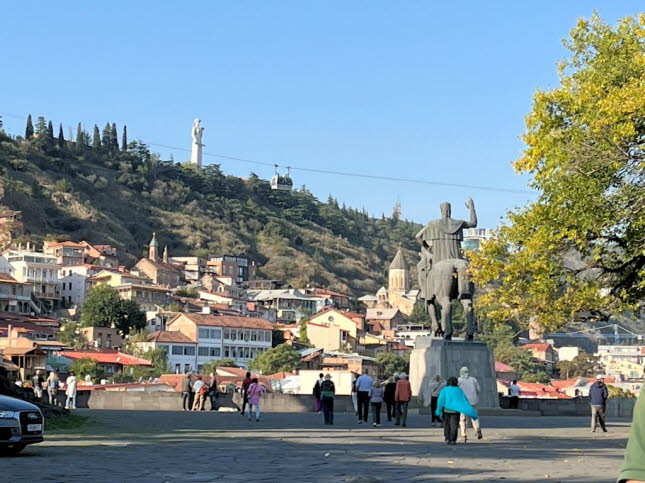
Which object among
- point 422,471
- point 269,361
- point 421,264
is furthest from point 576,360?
point 422,471

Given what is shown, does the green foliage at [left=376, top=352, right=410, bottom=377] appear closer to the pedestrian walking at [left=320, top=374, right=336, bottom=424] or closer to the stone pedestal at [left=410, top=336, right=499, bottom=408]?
the stone pedestal at [left=410, top=336, right=499, bottom=408]

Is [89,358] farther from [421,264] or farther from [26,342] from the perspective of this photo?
[421,264]

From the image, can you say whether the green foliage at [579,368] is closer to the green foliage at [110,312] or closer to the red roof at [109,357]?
the green foliage at [110,312]

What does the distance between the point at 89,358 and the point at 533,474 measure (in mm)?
88484

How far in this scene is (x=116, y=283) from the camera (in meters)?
Answer: 143

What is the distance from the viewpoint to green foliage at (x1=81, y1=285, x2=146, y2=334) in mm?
119312

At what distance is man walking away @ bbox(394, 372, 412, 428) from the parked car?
35.5ft

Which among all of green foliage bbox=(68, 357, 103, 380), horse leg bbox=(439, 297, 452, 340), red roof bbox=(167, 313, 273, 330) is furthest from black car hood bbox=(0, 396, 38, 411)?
red roof bbox=(167, 313, 273, 330)

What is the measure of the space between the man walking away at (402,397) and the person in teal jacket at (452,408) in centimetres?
627

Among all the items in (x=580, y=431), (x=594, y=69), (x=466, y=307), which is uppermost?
(x=594, y=69)

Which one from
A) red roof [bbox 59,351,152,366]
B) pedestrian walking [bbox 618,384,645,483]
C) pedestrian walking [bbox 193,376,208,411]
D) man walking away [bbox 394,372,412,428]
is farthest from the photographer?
red roof [bbox 59,351,152,366]

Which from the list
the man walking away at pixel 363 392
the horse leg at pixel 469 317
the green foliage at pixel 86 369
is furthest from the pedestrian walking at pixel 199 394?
the green foliage at pixel 86 369

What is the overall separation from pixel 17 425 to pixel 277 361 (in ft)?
322

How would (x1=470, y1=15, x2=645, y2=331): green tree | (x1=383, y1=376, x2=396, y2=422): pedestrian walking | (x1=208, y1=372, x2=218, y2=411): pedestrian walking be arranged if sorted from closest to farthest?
(x1=470, y1=15, x2=645, y2=331): green tree, (x1=383, y1=376, x2=396, y2=422): pedestrian walking, (x1=208, y1=372, x2=218, y2=411): pedestrian walking
